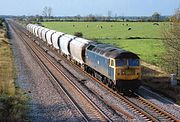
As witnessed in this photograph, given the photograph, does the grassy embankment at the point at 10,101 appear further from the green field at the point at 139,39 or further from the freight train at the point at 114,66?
the green field at the point at 139,39

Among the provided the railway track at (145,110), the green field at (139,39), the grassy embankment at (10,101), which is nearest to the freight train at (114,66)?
the railway track at (145,110)

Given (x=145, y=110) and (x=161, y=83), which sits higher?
(x=145, y=110)

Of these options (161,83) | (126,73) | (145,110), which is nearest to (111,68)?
(126,73)

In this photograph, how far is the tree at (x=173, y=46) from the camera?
3077 centimetres

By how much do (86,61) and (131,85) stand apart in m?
9.62

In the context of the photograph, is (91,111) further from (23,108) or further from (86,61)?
(86,61)

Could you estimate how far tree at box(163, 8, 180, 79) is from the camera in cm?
3077

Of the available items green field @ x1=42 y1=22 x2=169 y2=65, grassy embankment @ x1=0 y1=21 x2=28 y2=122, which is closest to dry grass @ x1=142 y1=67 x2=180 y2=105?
green field @ x1=42 y1=22 x2=169 y2=65

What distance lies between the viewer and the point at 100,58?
88.9 ft

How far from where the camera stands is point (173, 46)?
31141mm

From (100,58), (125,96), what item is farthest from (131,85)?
(100,58)

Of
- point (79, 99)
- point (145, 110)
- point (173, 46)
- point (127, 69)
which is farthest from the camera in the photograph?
point (173, 46)

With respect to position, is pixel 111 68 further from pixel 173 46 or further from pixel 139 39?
pixel 139 39

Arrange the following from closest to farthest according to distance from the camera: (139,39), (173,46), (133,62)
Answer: (133,62) < (173,46) < (139,39)
